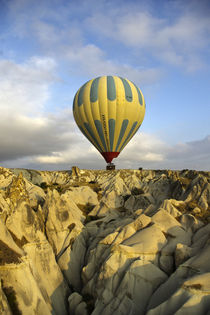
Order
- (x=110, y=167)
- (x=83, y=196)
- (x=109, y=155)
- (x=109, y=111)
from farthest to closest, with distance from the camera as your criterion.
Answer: (x=110, y=167) → (x=109, y=155) → (x=109, y=111) → (x=83, y=196)

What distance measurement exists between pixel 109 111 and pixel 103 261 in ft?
115

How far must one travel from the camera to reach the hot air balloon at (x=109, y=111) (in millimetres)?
50469

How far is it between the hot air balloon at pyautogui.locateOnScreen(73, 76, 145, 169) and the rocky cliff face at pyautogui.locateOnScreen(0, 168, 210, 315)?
24098mm

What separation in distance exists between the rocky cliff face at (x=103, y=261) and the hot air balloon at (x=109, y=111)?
24.1 metres

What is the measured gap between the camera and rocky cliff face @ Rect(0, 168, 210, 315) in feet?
49.5

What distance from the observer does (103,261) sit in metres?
20.3

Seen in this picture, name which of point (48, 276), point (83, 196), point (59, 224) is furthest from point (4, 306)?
point (83, 196)

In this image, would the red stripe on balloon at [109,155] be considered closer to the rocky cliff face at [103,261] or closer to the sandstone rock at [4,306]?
the rocky cliff face at [103,261]

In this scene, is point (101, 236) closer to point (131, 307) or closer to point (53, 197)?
point (53, 197)

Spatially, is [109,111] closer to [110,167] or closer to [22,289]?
[110,167]

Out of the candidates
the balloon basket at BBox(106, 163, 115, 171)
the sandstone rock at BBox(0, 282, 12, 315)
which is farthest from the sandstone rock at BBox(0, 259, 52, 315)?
the balloon basket at BBox(106, 163, 115, 171)

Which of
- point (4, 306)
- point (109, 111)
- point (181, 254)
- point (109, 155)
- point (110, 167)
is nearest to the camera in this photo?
point (4, 306)

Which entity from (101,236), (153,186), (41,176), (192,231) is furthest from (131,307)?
(41,176)

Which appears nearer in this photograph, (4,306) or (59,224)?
(4,306)
